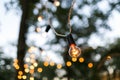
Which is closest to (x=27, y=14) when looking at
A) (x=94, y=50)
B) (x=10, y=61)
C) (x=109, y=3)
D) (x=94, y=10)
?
(x=109, y=3)

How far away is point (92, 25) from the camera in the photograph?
10.1m

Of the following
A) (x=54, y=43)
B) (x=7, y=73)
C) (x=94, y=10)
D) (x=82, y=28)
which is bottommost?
(x=7, y=73)

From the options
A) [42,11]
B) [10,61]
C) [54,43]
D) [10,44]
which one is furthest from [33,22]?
[10,61]

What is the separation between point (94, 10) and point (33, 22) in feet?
7.37

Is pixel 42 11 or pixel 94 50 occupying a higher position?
pixel 42 11

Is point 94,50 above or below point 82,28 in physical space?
below

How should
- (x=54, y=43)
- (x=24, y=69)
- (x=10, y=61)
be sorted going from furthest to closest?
1. (x=10, y=61)
2. (x=54, y=43)
3. (x=24, y=69)

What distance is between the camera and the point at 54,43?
1168 centimetres

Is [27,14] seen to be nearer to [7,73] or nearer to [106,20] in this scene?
[106,20]

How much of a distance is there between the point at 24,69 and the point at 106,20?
12.2 feet

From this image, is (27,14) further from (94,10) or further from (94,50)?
(94,50)

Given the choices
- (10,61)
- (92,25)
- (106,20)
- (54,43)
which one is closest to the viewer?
(106,20)

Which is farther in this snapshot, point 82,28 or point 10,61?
point 10,61

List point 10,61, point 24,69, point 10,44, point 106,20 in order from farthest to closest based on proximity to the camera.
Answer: point 10,61, point 10,44, point 106,20, point 24,69
